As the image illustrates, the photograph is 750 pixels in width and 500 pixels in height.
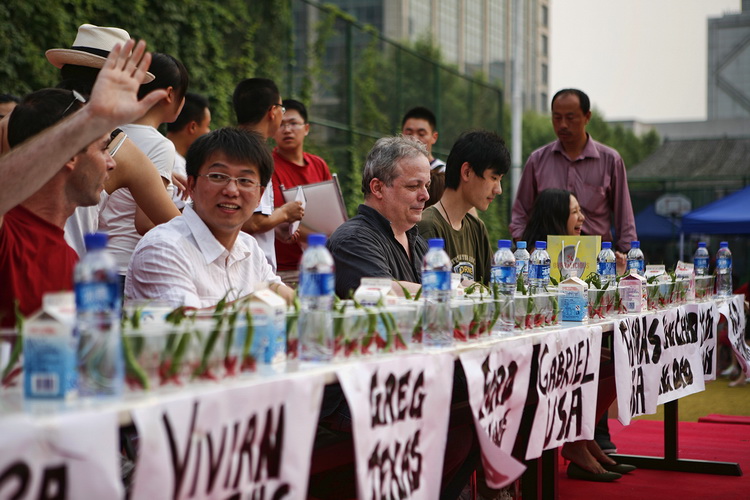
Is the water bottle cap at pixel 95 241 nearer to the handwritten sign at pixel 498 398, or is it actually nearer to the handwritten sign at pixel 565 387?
the handwritten sign at pixel 498 398

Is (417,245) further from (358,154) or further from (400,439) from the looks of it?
(358,154)

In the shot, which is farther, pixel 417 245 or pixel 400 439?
pixel 417 245

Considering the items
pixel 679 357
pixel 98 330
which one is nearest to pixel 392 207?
pixel 679 357

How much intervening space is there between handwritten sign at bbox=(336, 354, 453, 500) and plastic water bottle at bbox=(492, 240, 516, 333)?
65 centimetres

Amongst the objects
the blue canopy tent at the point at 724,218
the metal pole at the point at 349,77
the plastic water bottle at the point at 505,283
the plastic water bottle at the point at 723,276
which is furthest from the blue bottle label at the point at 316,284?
the blue canopy tent at the point at 724,218

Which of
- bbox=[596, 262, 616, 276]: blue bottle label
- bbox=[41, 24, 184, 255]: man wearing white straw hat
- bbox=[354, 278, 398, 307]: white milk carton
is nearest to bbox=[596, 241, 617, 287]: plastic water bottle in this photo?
bbox=[596, 262, 616, 276]: blue bottle label

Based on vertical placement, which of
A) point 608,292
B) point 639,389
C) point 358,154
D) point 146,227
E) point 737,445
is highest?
point 358,154

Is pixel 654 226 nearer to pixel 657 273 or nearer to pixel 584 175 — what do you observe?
pixel 584 175

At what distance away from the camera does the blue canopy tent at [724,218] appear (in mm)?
12000

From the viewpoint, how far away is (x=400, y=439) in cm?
229

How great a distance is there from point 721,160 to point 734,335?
35996mm

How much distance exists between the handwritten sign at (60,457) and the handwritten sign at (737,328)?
4.37 metres

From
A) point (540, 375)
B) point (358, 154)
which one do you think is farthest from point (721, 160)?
point (540, 375)

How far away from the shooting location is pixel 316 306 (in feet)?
7.51
